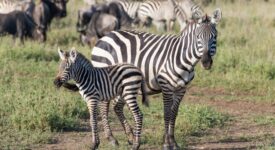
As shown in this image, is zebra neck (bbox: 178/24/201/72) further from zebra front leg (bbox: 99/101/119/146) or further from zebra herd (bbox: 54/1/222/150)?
zebra front leg (bbox: 99/101/119/146)

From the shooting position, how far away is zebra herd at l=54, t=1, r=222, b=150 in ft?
27.8

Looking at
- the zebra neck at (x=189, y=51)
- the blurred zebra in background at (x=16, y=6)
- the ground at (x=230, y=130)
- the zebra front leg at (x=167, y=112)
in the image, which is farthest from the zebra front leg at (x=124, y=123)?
the blurred zebra in background at (x=16, y=6)

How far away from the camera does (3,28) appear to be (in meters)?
17.4

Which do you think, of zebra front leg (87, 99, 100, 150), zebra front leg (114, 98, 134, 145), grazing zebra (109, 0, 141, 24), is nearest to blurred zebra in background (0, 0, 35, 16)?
grazing zebra (109, 0, 141, 24)

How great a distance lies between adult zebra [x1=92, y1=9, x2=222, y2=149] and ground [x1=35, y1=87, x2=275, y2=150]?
25.0 inches

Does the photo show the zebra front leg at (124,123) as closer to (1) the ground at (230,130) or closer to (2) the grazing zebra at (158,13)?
(1) the ground at (230,130)

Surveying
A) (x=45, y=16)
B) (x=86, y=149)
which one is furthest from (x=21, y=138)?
(x=45, y=16)

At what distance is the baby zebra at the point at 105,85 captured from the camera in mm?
8438

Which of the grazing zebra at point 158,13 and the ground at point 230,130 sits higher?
the grazing zebra at point 158,13

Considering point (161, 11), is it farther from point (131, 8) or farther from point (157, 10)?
point (131, 8)

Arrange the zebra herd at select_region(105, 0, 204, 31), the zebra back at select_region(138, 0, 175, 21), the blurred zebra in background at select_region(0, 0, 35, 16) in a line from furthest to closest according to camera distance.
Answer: the zebra back at select_region(138, 0, 175, 21) < the zebra herd at select_region(105, 0, 204, 31) < the blurred zebra in background at select_region(0, 0, 35, 16)

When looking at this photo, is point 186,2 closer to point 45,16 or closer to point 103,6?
point 103,6

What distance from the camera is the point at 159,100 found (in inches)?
484

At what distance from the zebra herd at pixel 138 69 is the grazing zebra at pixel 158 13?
1109 centimetres
